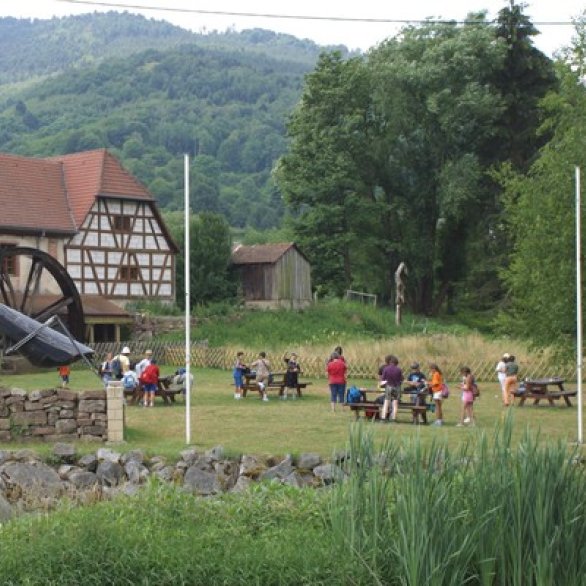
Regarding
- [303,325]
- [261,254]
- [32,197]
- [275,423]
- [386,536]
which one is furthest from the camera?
[261,254]

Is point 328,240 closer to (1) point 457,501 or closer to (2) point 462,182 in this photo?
(2) point 462,182

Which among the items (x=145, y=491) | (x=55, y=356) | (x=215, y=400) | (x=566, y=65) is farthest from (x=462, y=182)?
(x=145, y=491)

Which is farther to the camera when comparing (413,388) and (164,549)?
(413,388)

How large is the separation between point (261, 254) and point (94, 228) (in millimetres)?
11516

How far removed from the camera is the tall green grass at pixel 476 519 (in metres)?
11.5

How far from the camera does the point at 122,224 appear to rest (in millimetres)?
54938

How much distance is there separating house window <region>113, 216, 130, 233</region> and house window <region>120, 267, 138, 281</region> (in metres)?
1.73

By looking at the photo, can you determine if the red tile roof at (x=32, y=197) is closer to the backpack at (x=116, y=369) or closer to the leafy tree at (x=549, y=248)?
the backpack at (x=116, y=369)

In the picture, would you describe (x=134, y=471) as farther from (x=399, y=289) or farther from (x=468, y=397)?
(x=399, y=289)

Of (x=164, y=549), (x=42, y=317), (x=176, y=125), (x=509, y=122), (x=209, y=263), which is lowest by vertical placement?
(x=164, y=549)

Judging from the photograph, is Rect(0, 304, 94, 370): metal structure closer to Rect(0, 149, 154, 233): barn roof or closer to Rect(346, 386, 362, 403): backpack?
Rect(346, 386, 362, 403): backpack

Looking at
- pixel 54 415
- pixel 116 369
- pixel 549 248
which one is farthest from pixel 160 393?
pixel 549 248

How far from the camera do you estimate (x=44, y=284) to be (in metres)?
50.5

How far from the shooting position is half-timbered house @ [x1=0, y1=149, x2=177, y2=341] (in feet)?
168
